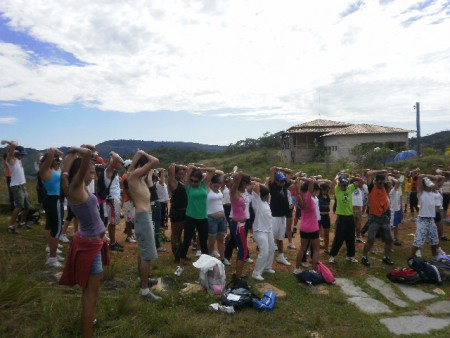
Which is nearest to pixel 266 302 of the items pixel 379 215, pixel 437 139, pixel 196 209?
pixel 196 209

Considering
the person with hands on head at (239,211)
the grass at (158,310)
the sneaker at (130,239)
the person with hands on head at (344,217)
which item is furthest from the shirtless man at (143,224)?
the person with hands on head at (344,217)

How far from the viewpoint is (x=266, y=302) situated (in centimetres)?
513

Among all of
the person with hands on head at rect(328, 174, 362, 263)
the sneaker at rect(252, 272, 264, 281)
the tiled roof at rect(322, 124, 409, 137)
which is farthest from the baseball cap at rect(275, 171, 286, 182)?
the tiled roof at rect(322, 124, 409, 137)

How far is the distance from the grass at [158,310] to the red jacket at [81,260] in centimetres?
64

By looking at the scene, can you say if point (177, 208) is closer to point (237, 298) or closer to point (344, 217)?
point (237, 298)

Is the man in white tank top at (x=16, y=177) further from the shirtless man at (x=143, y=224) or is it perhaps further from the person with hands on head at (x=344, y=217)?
the person with hands on head at (x=344, y=217)

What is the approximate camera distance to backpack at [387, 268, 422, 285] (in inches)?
263

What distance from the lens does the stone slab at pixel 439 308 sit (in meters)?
5.59

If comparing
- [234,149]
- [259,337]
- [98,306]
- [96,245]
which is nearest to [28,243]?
[98,306]

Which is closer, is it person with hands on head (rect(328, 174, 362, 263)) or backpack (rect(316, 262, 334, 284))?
backpack (rect(316, 262, 334, 284))

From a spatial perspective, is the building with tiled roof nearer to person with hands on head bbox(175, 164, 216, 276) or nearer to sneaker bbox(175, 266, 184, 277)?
person with hands on head bbox(175, 164, 216, 276)

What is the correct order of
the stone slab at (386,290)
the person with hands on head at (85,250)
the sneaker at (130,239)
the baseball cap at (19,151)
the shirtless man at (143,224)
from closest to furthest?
the person with hands on head at (85,250) → the shirtless man at (143,224) → the stone slab at (386,290) → the baseball cap at (19,151) → the sneaker at (130,239)

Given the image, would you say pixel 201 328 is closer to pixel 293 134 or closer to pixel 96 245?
pixel 96 245

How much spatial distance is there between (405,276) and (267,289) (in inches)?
110
